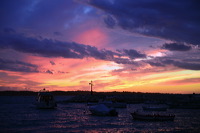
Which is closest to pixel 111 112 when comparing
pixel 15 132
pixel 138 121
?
pixel 138 121

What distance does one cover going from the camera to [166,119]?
51250 mm

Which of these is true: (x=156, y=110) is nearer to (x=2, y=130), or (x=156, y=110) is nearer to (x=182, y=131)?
(x=182, y=131)

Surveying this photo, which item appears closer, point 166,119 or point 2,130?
point 2,130

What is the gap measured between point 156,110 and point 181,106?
14.4 metres

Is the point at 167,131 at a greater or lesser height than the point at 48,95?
lesser

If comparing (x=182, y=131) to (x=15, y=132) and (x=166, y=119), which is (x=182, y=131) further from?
(x=15, y=132)

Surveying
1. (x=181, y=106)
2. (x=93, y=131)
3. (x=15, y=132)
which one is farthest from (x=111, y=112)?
(x=181, y=106)

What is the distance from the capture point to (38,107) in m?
81.7

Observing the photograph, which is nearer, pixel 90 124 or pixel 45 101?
pixel 90 124

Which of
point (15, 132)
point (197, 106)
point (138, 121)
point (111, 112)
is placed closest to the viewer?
point (15, 132)

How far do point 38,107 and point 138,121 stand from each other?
135 feet

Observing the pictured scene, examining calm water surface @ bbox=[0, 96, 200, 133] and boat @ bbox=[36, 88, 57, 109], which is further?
boat @ bbox=[36, 88, 57, 109]

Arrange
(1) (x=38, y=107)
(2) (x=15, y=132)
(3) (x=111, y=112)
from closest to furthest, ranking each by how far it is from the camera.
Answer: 1. (2) (x=15, y=132)
2. (3) (x=111, y=112)
3. (1) (x=38, y=107)

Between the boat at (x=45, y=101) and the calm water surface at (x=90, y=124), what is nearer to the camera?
the calm water surface at (x=90, y=124)
